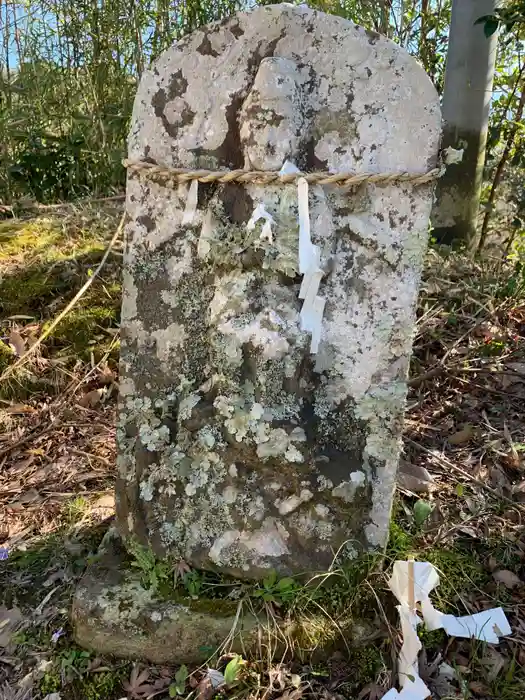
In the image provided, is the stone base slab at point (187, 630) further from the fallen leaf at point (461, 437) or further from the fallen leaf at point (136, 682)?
the fallen leaf at point (461, 437)

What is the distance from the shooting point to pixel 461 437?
2014 mm

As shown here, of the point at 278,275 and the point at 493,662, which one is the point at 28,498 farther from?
the point at 493,662

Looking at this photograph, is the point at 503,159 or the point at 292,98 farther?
the point at 503,159

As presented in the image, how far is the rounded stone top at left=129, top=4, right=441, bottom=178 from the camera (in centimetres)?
124

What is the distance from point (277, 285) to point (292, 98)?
0.37 metres

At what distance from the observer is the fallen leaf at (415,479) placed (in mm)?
1758

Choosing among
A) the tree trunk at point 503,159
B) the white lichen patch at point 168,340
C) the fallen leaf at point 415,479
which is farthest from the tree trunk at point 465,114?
the white lichen patch at point 168,340

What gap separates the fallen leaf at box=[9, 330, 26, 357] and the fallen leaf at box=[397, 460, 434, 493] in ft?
4.85

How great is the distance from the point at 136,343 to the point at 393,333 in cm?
57

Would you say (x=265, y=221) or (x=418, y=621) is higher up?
(x=265, y=221)

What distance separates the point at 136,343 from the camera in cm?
144

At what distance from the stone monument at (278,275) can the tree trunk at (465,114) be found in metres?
1.57

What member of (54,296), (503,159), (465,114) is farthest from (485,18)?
(54,296)

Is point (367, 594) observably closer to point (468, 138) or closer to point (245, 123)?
point (245, 123)
